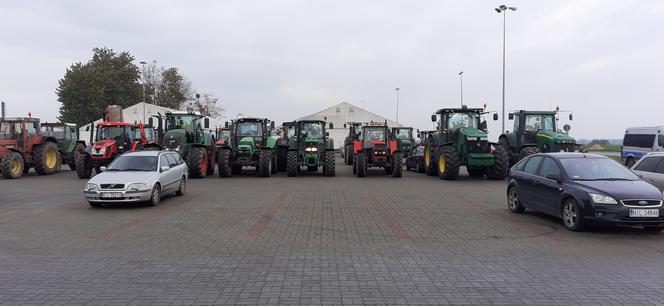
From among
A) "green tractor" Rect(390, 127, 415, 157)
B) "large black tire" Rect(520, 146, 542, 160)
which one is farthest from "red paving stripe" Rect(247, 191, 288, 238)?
"green tractor" Rect(390, 127, 415, 157)

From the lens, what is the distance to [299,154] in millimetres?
22281

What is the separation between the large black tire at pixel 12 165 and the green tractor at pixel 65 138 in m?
3.57

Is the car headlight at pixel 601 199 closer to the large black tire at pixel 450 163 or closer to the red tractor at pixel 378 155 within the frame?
the large black tire at pixel 450 163

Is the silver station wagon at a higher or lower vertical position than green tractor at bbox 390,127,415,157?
lower

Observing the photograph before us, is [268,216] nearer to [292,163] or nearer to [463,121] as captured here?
[292,163]

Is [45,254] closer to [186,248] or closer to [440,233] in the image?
[186,248]

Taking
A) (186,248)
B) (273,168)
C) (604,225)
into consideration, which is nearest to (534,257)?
(604,225)

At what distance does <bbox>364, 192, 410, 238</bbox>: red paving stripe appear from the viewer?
8.66 metres

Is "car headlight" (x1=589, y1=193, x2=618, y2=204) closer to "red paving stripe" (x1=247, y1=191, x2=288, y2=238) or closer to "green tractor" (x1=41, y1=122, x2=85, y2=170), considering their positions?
"red paving stripe" (x1=247, y1=191, x2=288, y2=238)

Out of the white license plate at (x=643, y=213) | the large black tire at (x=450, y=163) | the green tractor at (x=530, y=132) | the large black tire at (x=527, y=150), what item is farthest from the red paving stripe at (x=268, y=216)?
the green tractor at (x=530, y=132)

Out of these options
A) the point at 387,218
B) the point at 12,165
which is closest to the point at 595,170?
the point at 387,218

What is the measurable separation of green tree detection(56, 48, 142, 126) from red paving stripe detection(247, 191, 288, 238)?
170ft

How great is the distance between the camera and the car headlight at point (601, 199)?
8.17 m

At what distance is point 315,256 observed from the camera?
694cm
